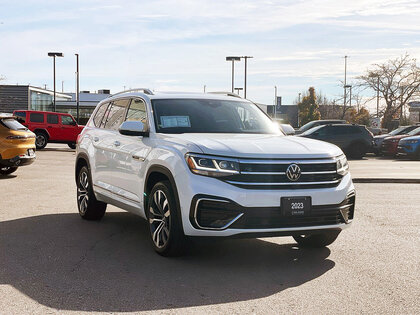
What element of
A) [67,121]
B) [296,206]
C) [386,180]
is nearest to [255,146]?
[296,206]

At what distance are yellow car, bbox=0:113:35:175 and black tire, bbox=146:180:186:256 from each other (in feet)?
29.6

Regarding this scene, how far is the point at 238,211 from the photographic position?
5.52m

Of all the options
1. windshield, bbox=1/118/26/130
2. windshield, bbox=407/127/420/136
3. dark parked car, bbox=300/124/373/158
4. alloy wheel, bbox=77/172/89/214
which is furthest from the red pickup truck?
alloy wheel, bbox=77/172/89/214

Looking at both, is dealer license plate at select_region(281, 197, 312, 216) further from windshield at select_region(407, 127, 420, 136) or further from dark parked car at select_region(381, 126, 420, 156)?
windshield at select_region(407, 127, 420, 136)

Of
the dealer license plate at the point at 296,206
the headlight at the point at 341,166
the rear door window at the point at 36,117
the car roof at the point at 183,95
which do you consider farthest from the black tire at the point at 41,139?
the dealer license plate at the point at 296,206

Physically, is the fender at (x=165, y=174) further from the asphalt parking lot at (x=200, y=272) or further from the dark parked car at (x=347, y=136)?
the dark parked car at (x=347, y=136)

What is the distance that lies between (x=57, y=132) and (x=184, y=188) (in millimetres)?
25723

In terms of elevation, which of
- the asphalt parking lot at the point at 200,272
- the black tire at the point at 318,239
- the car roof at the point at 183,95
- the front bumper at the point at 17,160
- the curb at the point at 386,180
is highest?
the car roof at the point at 183,95

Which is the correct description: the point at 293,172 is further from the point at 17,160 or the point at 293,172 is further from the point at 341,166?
the point at 17,160

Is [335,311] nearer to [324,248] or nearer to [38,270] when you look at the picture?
[324,248]

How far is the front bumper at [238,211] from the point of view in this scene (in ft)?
18.1

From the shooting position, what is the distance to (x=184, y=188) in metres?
5.73

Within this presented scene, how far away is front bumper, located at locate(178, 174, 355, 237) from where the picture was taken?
5527mm

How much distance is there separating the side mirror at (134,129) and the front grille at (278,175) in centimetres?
151
